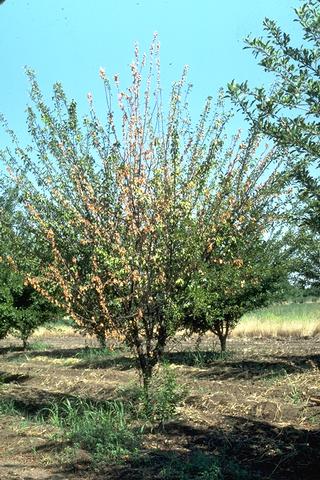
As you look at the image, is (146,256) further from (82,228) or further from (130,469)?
(130,469)

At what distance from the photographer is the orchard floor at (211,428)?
6078mm

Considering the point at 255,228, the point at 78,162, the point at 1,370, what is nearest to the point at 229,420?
the point at 255,228

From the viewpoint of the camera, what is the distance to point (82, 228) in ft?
26.0

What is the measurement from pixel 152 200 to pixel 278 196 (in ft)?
7.24

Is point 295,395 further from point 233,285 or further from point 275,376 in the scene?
point 275,376

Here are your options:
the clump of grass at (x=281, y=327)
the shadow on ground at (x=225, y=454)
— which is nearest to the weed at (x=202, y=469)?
the shadow on ground at (x=225, y=454)

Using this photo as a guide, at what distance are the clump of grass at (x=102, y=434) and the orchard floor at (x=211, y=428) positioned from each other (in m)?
0.15

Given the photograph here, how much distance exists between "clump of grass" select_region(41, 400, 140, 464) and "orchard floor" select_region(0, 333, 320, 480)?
0.15 meters

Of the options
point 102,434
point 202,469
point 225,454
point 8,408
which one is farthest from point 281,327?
point 202,469

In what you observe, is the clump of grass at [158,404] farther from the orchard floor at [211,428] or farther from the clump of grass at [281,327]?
the clump of grass at [281,327]

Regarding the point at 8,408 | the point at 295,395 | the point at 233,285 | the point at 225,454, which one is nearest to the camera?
the point at 225,454

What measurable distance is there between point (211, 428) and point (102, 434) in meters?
1.33

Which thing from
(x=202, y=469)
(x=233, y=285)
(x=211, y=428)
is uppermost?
(x=233, y=285)

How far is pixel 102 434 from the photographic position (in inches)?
279
